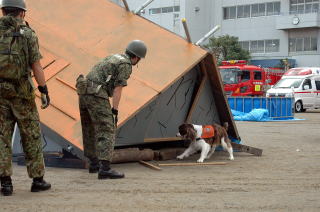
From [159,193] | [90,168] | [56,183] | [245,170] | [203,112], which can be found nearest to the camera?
[159,193]

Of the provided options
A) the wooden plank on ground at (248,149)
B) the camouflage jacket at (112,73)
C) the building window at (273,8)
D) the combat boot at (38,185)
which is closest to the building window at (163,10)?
the building window at (273,8)

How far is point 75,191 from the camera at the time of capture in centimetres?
548

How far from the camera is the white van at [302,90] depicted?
24250 millimetres

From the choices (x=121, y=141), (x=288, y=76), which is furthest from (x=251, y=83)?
(x=121, y=141)

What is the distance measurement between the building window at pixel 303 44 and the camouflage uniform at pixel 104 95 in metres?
39.3

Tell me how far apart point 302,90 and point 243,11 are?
24651 mm

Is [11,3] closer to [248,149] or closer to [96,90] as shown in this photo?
[96,90]

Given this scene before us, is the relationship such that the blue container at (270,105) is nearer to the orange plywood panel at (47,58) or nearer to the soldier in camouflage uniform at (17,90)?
the orange plywood panel at (47,58)

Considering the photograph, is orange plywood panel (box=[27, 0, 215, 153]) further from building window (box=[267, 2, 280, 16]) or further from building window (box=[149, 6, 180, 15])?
building window (box=[149, 6, 180, 15])

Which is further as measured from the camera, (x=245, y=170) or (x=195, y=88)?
(x=195, y=88)

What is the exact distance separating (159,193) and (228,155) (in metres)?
3.84

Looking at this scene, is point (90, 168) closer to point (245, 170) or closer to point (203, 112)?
point (245, 170)

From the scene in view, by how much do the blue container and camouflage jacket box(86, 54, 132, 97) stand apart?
45.0 feet

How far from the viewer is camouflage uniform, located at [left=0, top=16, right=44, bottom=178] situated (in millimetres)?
5176
